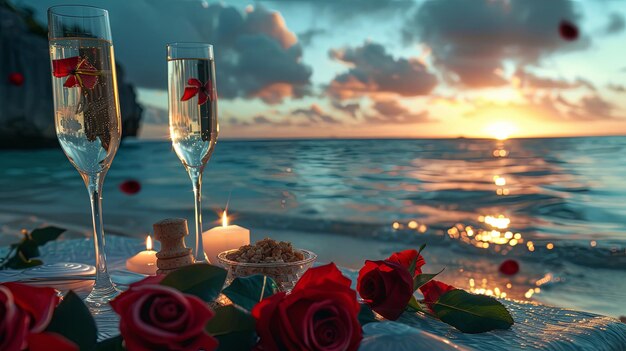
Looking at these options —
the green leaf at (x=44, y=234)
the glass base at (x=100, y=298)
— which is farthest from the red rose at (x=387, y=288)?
Answer: the green leaf at (x=44, y=234)

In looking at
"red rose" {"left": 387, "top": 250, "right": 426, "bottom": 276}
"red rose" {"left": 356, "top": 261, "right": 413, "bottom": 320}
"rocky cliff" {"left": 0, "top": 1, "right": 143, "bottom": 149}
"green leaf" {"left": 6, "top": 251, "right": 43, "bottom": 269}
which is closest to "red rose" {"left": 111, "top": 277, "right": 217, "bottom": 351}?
"red rose" {"left": 356, "top": 261, "right": 413, "bottom": 320}

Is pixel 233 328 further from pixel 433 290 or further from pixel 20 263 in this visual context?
pixel 20 263

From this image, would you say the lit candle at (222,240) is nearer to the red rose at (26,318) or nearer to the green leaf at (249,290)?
the green leaf at (249,290)

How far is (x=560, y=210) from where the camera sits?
25.2 feet

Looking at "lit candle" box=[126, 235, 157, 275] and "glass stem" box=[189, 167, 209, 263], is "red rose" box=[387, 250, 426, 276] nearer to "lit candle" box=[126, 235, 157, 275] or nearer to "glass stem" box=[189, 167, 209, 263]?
"glass stem" box=[189, 167, 209, 263]

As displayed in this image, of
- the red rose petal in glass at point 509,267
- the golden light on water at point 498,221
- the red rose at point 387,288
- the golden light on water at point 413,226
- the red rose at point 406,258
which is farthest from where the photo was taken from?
the golden light on water at point 498,221

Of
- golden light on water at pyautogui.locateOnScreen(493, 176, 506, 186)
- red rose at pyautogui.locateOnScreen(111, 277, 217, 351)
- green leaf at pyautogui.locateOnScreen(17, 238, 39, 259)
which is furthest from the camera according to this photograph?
golden light on water at pyautogui.locateOnScreen(493, 176, 506, 186)

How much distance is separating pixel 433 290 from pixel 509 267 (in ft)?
13.6

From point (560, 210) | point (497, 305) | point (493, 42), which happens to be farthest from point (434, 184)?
point (497, 305)

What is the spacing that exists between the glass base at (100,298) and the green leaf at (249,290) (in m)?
0.49

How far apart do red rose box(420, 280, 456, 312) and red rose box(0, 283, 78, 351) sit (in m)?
0.67

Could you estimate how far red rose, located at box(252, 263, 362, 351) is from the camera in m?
0.66

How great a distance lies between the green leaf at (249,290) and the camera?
720mm

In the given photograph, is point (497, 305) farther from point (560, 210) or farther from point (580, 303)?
point (560, 210)
